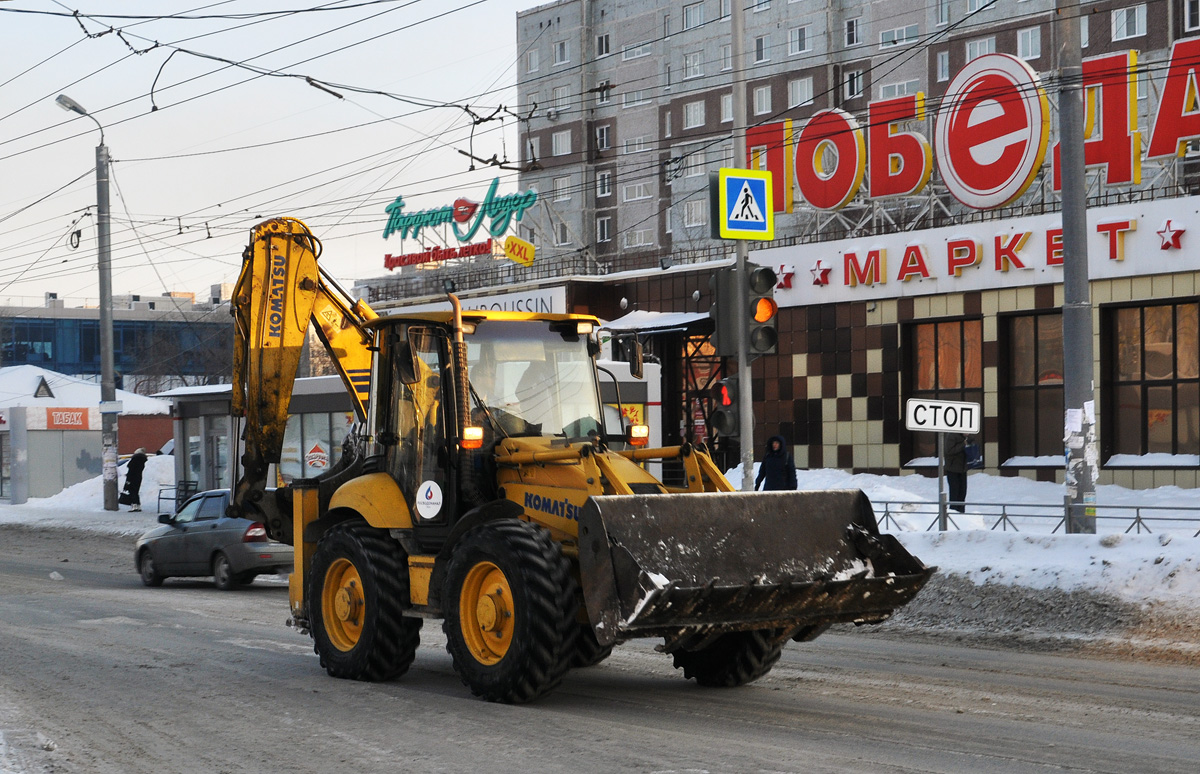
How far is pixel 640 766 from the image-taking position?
6797 mm

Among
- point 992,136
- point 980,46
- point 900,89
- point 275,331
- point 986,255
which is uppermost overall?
point 980,46

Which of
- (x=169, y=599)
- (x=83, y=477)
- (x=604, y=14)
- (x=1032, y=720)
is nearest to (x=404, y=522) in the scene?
(x=1032, y=720)

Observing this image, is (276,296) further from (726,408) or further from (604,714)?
(604,714)

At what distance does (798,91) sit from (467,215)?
85.3ft

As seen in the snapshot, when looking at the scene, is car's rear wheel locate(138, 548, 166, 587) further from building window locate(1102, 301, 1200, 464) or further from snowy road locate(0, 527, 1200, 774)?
building window locate(1102, 301, 1200, 464)

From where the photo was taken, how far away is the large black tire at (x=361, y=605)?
9.73 meters

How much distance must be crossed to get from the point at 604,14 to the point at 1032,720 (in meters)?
69.2

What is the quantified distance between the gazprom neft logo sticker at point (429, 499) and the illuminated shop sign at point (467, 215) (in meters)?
32.7

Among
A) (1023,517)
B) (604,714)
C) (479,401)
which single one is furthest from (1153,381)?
(604,714)

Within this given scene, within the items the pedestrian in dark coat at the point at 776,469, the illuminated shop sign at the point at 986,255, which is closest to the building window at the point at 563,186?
the illuminated shop sign at the point at 986,255

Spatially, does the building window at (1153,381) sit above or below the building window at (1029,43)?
below

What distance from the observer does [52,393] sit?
4609 centimetres

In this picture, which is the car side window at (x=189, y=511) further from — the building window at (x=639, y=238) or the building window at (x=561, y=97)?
the building window at (x=561, y=97)

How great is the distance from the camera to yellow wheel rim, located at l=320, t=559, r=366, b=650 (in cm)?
1004
